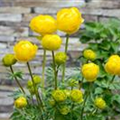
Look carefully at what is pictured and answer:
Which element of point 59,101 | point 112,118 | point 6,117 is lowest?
point 6,117

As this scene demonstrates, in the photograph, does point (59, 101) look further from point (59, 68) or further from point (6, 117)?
point (6, 117)

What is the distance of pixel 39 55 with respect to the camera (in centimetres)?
173

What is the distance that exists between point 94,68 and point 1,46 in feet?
4.09

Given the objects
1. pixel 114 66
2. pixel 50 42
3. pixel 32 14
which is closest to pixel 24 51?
pixel 50 42

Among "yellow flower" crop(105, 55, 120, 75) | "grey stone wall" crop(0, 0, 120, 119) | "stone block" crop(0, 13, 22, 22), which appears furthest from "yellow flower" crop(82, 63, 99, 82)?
"stone block" crop(0, 13, 22, 22)

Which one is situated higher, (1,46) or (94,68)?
(94,68)

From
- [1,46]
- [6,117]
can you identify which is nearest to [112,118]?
[6,117]

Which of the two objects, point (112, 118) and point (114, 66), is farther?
point (112, 118)

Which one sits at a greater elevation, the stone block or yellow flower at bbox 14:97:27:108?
yellow flower at bbox 14:97:27:108

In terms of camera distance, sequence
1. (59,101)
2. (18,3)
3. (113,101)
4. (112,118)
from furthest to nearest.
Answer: (18,3) → (112,118) → (113,101) → (59,101)

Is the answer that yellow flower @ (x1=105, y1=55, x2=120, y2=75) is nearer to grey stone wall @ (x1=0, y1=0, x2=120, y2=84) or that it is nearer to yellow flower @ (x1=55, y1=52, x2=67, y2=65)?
yellow flower @ (x1=55, y1=52, x2=67, y2=65)

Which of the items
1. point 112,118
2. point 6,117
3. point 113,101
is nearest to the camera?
point 113,101

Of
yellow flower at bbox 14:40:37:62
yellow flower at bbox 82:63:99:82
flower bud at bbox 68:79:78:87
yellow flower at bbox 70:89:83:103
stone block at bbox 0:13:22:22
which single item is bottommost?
stone block at bbox 0:13:22:22

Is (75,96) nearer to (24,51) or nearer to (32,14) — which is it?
(24,51)
